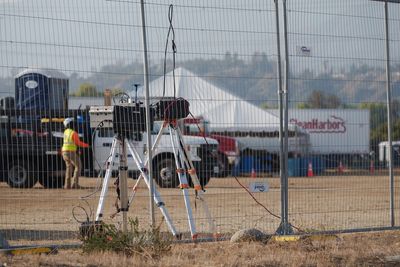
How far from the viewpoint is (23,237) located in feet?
33.2

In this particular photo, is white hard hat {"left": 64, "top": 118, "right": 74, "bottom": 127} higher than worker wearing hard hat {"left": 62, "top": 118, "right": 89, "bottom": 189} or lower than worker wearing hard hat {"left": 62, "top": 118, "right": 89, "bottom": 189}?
higher

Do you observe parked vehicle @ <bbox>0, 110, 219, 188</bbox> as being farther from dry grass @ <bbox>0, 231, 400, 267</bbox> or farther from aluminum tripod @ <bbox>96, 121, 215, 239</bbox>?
dry grass @ <bbox>0, 231, 400, 267</bbox>

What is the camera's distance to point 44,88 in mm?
12211

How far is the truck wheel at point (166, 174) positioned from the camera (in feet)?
58.9

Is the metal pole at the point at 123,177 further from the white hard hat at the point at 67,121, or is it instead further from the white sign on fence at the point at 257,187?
the white hard hat at the point at 67,121

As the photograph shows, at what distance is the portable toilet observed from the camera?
33.4 ft

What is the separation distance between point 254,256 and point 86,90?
3834mm

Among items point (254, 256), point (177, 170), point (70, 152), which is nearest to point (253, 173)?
point (70, 152)

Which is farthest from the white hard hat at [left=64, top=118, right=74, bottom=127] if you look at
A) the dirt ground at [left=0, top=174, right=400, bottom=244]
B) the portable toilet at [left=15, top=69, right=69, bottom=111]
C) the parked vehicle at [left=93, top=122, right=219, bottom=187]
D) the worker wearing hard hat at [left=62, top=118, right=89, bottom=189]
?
the portable toilet at [left=15, top=69, right=69, bottom=111]

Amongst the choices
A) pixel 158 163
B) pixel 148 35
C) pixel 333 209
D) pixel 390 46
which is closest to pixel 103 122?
pixel 148 35

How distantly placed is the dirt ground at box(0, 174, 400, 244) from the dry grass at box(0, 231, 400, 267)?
0.73 metres

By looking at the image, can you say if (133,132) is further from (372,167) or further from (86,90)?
(372,167)

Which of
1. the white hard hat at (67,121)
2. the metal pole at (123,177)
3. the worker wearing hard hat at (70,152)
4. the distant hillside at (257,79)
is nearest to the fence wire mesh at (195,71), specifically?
the distant hillside at (257,79)

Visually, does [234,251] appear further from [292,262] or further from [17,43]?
[17,43]
